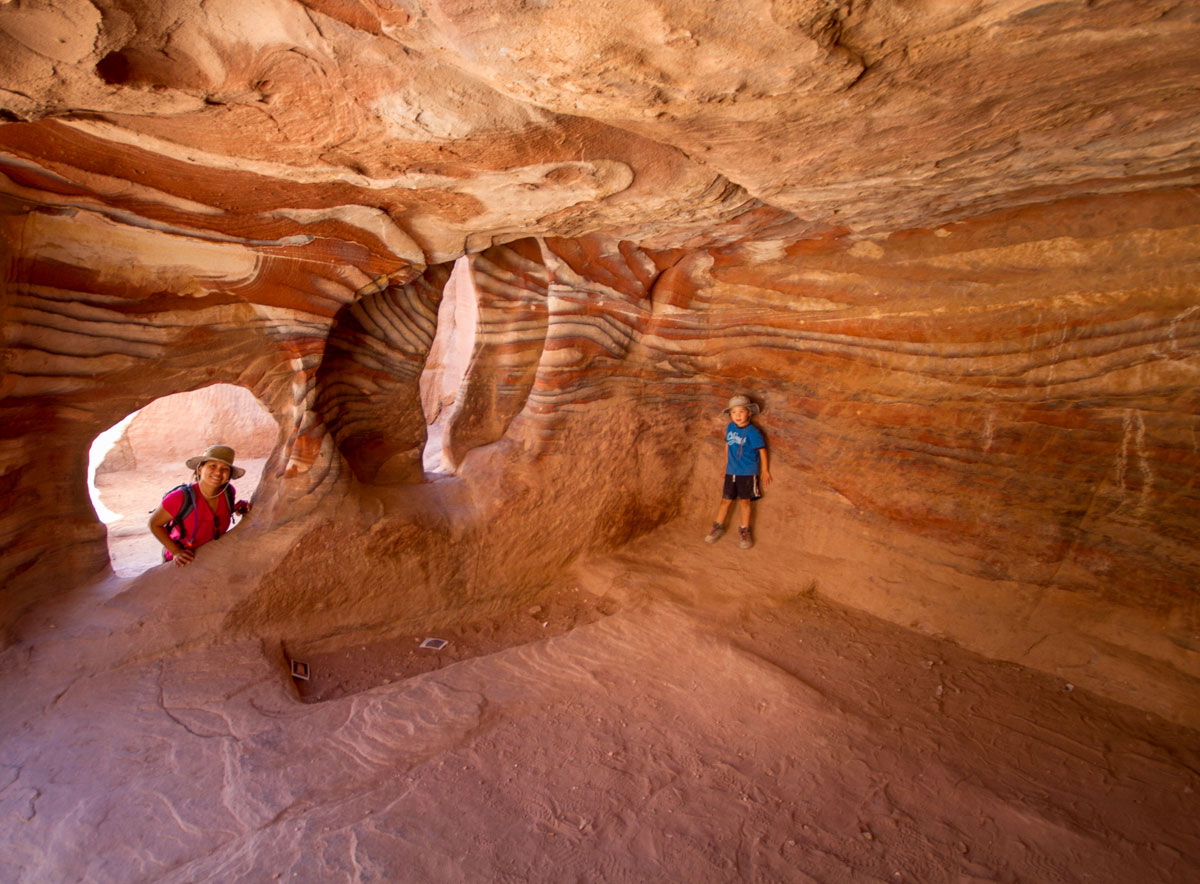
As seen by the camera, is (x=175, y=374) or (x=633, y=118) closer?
(x=633, y=118)

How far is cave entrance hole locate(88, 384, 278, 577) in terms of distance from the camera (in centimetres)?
743

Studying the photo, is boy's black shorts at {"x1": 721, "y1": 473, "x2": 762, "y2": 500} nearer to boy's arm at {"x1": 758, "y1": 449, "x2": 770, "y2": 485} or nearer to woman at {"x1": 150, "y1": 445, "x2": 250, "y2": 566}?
boy's arm at {"x1": 758, "y1": 449, "x2": 770, "y2": 485}

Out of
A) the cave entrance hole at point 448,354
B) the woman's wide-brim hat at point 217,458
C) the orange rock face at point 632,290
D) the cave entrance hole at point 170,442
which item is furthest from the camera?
the cave entrance hole at point 448,354

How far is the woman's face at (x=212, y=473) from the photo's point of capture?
361 centimetres

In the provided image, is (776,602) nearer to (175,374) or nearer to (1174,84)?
(1174,84)

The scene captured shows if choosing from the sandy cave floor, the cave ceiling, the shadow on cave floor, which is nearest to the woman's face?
the sandy cave floor

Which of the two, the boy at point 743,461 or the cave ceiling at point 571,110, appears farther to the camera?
the boy at point 743,461

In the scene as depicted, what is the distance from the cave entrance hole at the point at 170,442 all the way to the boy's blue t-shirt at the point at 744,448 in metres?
5.36

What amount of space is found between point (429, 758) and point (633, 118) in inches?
107

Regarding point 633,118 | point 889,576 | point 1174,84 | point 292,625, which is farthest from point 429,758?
point 1174,84

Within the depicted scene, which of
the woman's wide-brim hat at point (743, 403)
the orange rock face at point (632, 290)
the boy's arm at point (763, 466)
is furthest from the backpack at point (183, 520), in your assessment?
the boy's arm at point (763, 466)

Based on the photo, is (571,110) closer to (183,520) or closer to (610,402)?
(610,402)

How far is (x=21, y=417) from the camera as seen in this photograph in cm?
307

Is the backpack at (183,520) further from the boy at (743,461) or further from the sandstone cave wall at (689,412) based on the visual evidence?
the boy at (743,461)
